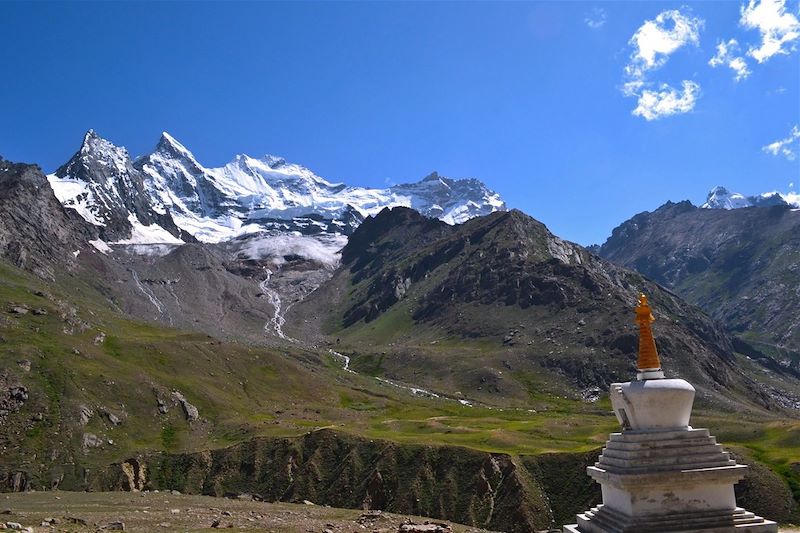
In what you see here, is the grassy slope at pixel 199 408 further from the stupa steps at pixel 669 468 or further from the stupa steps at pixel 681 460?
the stupa steps at pixel 669 468

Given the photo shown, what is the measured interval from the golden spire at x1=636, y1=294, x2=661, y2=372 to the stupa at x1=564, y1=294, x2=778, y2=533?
0.85m

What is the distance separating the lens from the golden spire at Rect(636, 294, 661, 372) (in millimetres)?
23844

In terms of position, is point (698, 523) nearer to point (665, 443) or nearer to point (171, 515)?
point (665, 443)

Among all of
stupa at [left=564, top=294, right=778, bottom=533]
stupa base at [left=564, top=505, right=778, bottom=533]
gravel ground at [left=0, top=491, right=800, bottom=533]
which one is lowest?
gravel ground at [left=0, top=491, right=800, bottom=533]

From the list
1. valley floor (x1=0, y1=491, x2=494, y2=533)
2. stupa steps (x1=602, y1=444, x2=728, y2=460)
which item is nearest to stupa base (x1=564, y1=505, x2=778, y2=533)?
stupa steps (x1=602, y1=444, x2=728, y2=460)

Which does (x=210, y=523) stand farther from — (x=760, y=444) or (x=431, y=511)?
(x=760, y=444)

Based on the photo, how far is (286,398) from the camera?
148 meters

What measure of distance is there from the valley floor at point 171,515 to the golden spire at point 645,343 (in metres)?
27.4

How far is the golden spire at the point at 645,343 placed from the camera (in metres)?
23.8

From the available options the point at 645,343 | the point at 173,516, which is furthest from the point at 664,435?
the point at 173,516

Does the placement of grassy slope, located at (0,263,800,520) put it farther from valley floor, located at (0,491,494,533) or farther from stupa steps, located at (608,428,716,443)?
stupa steps, located at (608,428,716,443)

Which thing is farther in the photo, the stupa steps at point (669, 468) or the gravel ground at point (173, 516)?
the gravel ground at point (173, 516)

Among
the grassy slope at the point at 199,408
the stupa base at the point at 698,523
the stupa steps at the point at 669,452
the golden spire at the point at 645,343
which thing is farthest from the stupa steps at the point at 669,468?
the grassy slope at the point at 199,408

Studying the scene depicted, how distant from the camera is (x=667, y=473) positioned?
21.4 metres
